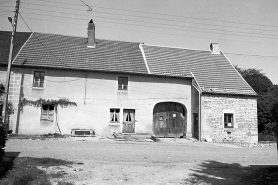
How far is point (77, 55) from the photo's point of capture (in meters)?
18.9

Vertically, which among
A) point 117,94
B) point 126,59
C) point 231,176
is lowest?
point 231,176

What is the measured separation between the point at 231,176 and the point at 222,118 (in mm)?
11328

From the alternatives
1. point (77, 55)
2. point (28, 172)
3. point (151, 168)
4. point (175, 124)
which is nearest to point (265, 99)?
point (175, 124)

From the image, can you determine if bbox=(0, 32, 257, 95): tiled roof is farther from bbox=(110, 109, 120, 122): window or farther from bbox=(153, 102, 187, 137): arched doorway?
bbox=(110, 109, 120, 122): window

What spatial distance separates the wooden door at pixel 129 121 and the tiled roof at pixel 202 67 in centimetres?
381

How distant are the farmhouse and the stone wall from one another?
7cm

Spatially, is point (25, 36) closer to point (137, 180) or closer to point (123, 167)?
point (123, 167)

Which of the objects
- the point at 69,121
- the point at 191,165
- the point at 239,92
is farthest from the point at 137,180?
the point at 239,92

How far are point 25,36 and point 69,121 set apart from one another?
9.08 metres

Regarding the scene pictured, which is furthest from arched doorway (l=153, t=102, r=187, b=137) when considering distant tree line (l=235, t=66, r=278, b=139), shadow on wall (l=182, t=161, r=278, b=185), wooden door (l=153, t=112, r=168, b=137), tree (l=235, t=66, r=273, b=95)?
tree (l=235, t=66, r=273, b=95)

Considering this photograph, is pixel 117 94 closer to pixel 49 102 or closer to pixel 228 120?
pixel 49 102

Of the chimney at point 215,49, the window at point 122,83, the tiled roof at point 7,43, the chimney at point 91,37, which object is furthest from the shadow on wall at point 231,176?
Result: the chimney at point 215,49

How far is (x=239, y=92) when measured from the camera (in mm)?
18594

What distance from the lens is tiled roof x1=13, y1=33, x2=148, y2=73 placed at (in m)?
17.6
